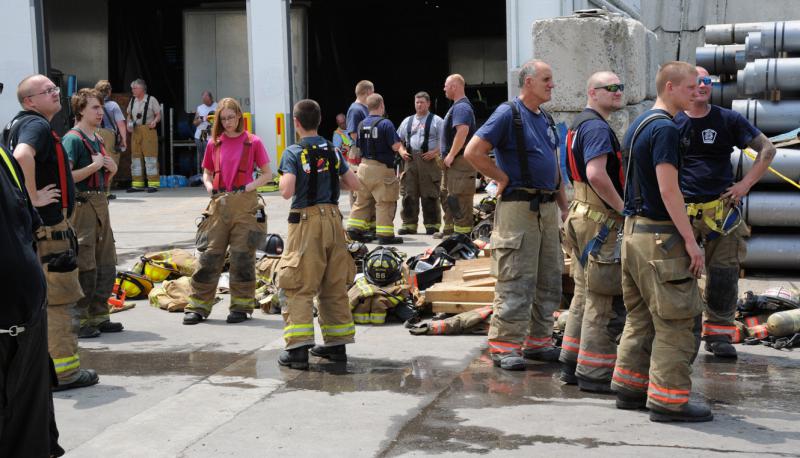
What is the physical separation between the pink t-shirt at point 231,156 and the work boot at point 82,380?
93.8 inches

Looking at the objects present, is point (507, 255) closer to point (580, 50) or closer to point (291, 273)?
point (291, 273)

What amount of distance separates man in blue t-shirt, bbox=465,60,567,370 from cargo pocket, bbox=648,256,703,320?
→ 1.41 m

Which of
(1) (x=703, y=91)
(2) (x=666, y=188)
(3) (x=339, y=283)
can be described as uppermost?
(1) (x=703, y=91)

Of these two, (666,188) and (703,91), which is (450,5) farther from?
(666,188)

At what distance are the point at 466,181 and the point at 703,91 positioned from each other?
546cm

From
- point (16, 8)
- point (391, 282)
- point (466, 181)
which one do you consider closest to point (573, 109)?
point (466, 181)

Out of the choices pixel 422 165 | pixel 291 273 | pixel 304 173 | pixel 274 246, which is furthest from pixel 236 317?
pixel 422 165

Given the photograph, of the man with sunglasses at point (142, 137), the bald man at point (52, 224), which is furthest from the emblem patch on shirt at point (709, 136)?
the man with sunglasses at point (142, 137)

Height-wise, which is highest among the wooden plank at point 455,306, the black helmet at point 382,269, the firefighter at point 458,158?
the firefighter at point 458,158

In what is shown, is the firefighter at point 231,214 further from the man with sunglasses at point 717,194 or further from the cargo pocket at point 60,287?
the man with sunglasses at point 717,194

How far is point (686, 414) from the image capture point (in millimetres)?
5645

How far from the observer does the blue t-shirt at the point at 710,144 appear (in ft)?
24.5

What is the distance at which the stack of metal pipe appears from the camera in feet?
31.0

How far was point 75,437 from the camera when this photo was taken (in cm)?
571
